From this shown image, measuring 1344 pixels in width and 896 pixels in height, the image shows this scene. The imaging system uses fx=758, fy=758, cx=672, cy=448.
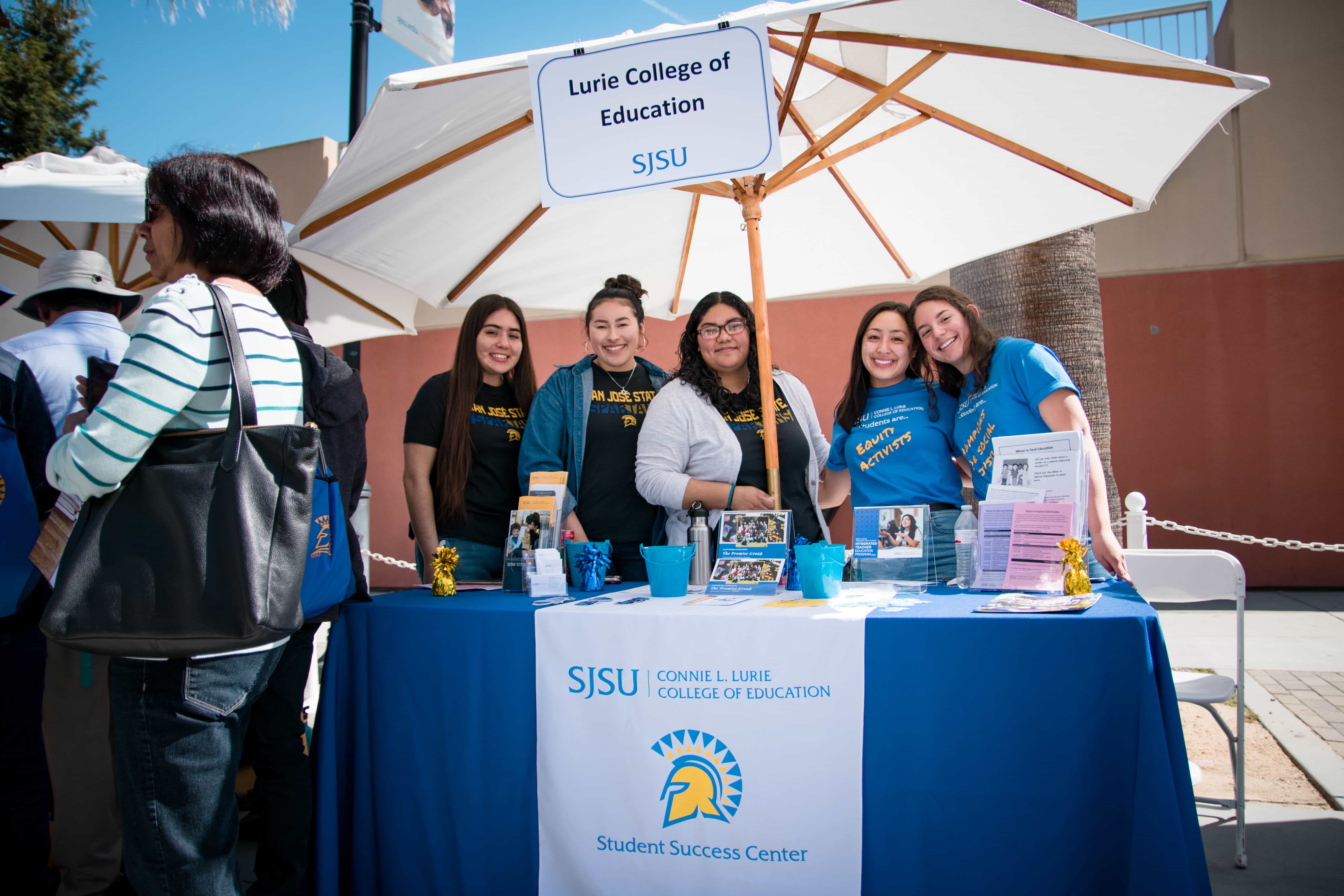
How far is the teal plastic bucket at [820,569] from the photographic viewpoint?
75.9 inches

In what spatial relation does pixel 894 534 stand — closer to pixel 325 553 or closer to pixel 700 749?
pixel 700 749

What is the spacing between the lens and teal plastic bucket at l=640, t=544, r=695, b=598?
6.77 ft

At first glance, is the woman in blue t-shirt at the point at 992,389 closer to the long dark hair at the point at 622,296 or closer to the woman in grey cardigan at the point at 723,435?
the woman in grey cardigan at the point at 723,435

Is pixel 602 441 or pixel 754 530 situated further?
pixel 602 441

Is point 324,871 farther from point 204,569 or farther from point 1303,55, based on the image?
point 1303,55

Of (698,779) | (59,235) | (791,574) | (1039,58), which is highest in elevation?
(59,235)

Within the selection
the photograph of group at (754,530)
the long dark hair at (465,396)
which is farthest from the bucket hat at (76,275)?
the photograph of group at (754,530)

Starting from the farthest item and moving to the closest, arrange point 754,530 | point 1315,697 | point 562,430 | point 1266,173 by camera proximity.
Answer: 1. point 1266,173
2. point 1315,697
3. point 562,430
4. point 754,530

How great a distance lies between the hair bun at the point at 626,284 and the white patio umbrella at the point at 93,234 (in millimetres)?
1403

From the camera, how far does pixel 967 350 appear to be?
2.54 metres

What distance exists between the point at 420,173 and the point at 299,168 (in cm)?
812

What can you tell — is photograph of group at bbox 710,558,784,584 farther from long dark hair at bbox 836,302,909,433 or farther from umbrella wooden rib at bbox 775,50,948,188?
umbrella wooden rib at bbox 775,50,948,188

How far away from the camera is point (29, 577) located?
2.09 metres

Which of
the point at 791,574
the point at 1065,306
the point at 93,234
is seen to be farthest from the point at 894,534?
the point at 93,234
